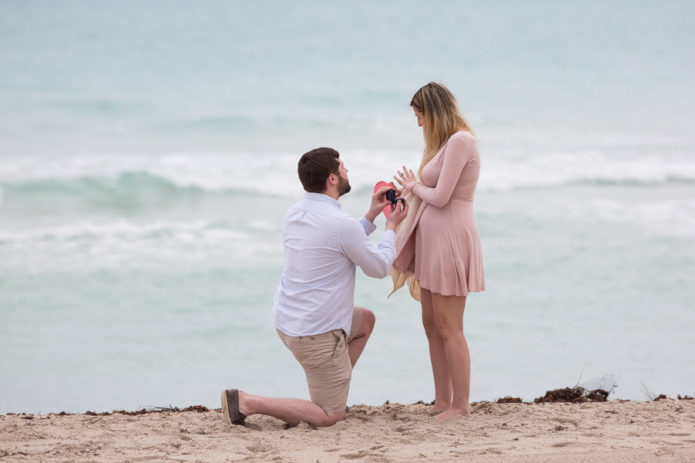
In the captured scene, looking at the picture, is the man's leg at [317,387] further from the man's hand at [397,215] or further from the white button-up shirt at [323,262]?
the man's hand at [397,215]

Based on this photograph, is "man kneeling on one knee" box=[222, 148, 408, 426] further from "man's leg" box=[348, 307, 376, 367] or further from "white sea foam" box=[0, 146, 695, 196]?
"white sea foam" box=[0, 146, 695, 196]

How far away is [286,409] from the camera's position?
4.14 meters

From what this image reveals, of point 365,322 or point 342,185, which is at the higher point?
point 342,185

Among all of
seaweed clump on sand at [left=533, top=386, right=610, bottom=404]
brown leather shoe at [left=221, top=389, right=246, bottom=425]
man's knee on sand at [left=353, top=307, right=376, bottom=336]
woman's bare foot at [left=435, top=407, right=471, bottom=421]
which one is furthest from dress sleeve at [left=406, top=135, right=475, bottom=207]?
seaweed clump on sand at [left=533, top=386, right=610, bottom=404]

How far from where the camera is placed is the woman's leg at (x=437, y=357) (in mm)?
4480

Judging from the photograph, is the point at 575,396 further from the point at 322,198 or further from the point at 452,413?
the point at 322,198

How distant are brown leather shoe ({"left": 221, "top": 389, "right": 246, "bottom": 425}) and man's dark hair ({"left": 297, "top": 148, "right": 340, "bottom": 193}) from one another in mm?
1179

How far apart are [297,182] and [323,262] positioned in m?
11.6

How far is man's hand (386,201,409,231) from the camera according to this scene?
425 cm

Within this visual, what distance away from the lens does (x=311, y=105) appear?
72.5ft

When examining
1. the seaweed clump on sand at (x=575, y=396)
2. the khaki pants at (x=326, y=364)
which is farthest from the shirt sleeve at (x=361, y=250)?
the seaweed clump on sand at (x=575, y=396)

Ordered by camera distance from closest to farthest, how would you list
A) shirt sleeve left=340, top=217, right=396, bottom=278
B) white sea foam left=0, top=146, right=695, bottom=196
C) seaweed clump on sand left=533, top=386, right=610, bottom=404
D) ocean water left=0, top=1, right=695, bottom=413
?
shirt sleeve left=340, top=217, right=396, bottom=278 < seaweed clump on sand left=533, top=386, right=610, bottom=404 < ocean water left=0, top=1, right=695, bottom=413 < white sea foam left=0, top=146, right=695, bottom=196

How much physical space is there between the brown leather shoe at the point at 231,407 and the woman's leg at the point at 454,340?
1101 millimetres

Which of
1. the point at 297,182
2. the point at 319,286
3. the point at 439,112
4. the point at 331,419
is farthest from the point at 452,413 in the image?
the point at 297,182
